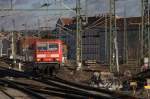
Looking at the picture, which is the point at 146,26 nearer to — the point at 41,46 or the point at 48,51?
the point at 48,51

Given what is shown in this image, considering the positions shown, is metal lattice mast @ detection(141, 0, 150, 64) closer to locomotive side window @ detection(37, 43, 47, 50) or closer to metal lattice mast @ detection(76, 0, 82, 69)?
metal lattice mast @ detection(76, 0, 82, 69)

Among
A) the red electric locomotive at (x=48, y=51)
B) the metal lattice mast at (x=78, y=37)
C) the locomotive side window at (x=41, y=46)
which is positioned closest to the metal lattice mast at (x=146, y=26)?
the metal lattice mast at (x=78, y=37)

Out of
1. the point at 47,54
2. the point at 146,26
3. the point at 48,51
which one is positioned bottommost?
the point at 47,54

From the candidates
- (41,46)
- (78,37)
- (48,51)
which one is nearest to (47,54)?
(48,51)

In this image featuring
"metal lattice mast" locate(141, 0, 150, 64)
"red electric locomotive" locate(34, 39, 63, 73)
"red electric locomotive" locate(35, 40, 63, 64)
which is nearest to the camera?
"red electric locomotive" locate(34, 39, 63, 73)

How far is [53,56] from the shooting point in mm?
36656

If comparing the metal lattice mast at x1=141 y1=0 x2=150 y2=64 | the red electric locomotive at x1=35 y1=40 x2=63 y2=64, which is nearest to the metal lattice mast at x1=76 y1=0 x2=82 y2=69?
the red electric locomotive at x1=35 y1=40 x2=63 y2=64

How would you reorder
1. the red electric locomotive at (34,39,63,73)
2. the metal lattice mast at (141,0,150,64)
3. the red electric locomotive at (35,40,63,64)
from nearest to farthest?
A: the red electric locomotive at (34,39,63,73)
the red electric locomotive at (35,40,63,64)
the metal lattice mast at (141,0,150,64)

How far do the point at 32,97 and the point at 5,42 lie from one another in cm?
10588

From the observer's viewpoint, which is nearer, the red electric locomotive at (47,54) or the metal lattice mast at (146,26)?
the red electric locomotive at (47,54)

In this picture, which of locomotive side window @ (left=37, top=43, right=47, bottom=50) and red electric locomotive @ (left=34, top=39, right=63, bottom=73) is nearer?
red electric locomotive @ (left=34, top=39, right=63, bottom=73)

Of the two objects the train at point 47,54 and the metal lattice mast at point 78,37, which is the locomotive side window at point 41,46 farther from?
the metal lattice mast at point 78,37

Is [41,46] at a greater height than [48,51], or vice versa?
[41,46]

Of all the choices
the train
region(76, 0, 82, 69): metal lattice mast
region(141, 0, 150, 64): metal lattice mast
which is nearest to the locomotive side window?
the train
